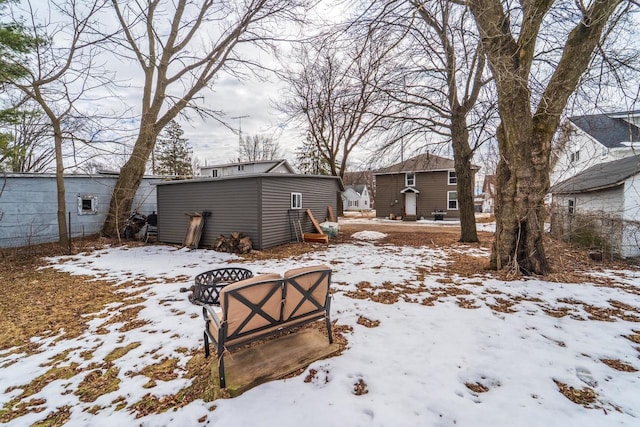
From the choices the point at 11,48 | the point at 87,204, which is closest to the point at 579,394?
the point at 11,48

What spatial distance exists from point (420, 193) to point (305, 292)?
21488 mm

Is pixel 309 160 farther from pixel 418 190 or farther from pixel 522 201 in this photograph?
pixel 522 201

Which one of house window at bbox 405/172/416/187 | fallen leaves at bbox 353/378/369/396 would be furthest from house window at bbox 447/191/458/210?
fallen leaves at bbox 353/378/369/396

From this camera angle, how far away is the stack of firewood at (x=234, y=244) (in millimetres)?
8555

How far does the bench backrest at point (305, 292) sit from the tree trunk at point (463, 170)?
8368 millimetres

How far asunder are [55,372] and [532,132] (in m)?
7.91

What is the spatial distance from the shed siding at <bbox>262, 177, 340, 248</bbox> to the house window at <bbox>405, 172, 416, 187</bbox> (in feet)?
38.6

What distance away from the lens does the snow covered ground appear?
1.95 m

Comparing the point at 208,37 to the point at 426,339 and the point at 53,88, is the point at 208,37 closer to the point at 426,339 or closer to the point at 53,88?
the point at 53,88

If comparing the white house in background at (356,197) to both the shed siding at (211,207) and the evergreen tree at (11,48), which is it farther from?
the evergreen tree at (11,48)

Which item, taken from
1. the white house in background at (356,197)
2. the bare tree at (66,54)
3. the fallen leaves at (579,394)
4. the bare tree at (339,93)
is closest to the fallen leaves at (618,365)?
the fallen leaves at (579,394)

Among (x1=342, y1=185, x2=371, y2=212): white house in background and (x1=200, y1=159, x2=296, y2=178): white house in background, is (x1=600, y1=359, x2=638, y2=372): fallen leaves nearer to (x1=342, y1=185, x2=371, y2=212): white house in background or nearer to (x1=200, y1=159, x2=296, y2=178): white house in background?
(x1=200, y1=159, x2=296, y2=178): white house in background

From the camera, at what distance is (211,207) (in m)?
9.99

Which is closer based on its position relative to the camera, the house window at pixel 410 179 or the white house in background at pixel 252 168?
the white house in background at pixel 252 168
